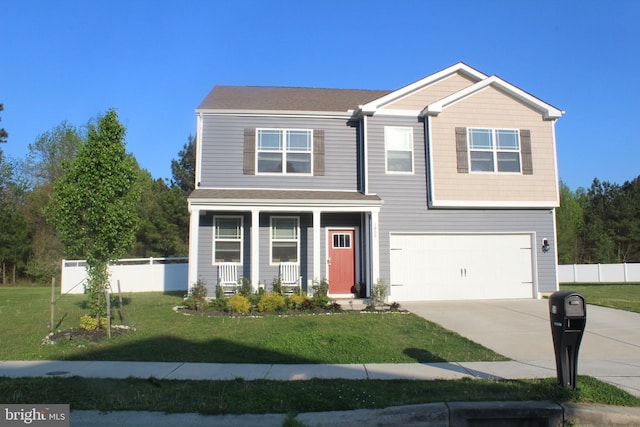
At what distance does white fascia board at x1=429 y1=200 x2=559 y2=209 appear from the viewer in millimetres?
14219

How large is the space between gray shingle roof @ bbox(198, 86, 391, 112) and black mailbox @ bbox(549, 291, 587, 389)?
1136 cm

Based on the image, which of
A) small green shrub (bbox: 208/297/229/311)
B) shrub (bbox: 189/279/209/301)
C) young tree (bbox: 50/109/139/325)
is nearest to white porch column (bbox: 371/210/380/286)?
small green shrub (bbox: 208/297/229/311)

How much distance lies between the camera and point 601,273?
28.5 metres

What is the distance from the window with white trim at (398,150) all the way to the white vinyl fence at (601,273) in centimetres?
1957

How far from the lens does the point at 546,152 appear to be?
14.8 metres

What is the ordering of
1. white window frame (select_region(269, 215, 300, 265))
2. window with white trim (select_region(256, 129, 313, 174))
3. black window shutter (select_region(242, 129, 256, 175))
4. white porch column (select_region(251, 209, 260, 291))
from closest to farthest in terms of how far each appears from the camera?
white porch column (select_region(251, 209, 260, 291)), white window frame (select_region(269, 215, 300, 265)), black window shutter (select_region(242, 129, 256, 175)), window with white trim (select_region(256, 129, 313, 174))

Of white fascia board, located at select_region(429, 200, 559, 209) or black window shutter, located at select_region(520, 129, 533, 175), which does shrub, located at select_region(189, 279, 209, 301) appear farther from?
black window shutter, located at select_region(520, 129, 533, 175)

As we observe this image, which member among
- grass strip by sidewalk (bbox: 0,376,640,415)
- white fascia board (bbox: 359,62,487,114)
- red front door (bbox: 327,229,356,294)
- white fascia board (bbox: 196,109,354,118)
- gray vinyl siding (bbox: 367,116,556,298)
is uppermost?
white fascia board (bbox: 359,62,487,114)

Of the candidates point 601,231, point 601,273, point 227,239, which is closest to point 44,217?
point 227,239

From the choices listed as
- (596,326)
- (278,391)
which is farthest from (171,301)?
(596,326)

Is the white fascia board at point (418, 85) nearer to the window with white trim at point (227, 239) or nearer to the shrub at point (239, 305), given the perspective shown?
the window with white trim at point (227, 239)

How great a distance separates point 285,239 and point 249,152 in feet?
10.2

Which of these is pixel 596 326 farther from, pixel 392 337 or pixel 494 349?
pixel 392 337

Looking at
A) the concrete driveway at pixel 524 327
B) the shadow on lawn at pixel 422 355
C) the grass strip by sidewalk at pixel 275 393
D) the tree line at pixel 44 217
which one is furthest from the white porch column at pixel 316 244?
the tree line at pixel 44 217
